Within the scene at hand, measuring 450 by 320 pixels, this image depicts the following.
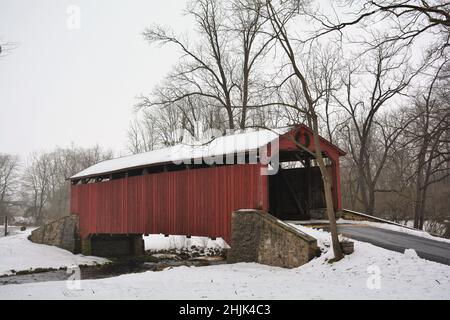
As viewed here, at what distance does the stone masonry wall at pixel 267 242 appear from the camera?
34.2 ft

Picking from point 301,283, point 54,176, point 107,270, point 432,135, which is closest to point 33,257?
point 107,270

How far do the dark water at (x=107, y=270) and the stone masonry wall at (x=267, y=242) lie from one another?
3740mm

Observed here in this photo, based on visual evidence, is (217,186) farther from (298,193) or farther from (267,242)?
(298,193)

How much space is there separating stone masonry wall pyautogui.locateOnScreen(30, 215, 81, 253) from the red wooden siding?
41.0 inches

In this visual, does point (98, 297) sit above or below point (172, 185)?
below

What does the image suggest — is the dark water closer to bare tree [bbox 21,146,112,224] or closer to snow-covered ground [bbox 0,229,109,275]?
snow-covered ground [bbox 0,229,109,275]

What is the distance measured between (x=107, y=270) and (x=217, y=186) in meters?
7.50

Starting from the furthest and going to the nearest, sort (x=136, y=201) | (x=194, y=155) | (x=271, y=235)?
(x=136, y=201), (x=194, y=155), (x=271, y=235)

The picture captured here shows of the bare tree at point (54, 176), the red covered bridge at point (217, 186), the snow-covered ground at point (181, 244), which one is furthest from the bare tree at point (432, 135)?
the bare tree at point (54, 176)

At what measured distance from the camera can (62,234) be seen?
2297cm
